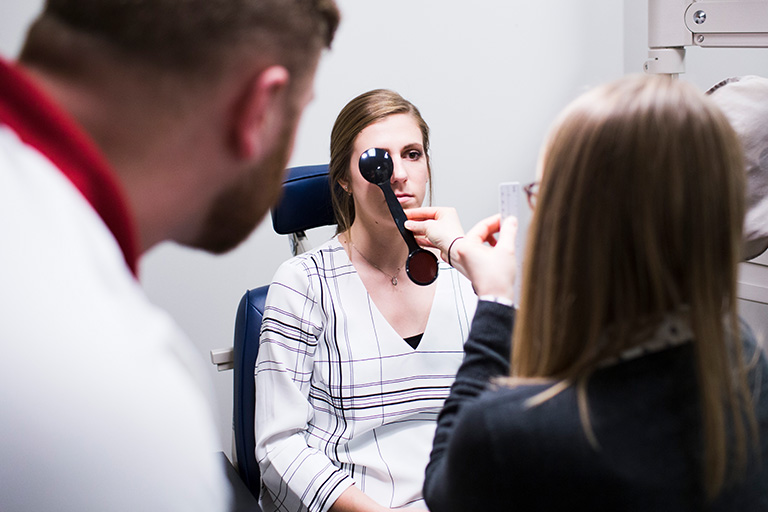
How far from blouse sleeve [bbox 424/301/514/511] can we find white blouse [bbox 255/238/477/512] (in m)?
0.59

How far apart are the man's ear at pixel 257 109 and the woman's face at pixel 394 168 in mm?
965

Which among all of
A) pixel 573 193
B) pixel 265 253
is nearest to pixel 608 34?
pixel 265 253

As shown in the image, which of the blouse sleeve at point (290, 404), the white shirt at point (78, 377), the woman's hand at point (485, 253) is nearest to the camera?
the white shirt at point (78, 377)

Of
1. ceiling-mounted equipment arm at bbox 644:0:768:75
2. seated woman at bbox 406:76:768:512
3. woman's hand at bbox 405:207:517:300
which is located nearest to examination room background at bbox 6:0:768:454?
ceiling-mounted equipment arm at bbox 644:0:768:75

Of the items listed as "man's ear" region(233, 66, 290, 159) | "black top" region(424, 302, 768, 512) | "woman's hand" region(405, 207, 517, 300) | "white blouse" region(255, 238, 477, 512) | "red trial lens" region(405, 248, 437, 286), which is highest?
"man's ear" region(233, 66, 290, 159)

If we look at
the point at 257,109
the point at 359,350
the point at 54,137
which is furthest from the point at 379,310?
the point at 54,137

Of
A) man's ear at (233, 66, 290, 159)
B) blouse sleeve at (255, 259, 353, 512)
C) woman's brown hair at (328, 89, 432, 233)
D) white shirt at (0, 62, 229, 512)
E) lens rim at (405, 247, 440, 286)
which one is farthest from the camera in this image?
woman's brown hair at (328, 89, 432, 233)

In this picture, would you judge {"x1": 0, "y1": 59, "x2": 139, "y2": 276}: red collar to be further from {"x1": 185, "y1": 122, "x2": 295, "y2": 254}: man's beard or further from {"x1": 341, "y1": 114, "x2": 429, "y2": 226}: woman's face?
{"x1": 341, "y1": 114, "x2": 429, "y2": 226}: woman's face

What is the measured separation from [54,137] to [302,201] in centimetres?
118

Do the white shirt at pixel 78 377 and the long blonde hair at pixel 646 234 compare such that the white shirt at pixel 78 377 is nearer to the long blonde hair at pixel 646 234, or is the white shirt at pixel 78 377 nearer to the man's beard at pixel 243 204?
the man's beard at pixel 243 204

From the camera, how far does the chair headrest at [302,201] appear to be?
5.08 ft

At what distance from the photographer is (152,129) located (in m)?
0.50

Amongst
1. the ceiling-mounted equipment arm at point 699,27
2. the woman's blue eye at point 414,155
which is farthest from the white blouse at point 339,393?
the ceiling-mounted equipment arm at point 699,27

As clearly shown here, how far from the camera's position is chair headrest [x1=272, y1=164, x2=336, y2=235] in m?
1.55
